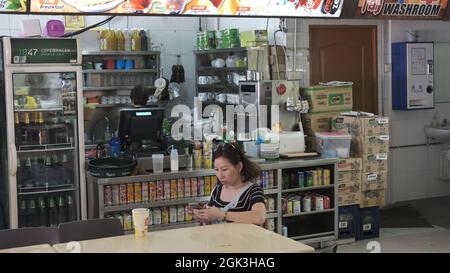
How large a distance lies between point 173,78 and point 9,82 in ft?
13.7

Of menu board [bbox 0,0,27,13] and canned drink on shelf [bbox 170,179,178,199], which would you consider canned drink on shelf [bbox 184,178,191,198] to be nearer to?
canned drink on shelf [bbox 170,179,178,199]

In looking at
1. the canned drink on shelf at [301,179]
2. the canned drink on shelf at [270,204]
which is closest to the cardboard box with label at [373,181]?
the canned drink on shelf at [301,179]

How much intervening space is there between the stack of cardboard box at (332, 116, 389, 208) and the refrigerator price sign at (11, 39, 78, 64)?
10.2ft

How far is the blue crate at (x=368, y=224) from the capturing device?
744cm

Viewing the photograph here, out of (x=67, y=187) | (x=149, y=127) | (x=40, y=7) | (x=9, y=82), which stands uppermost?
(x=40, y=7)

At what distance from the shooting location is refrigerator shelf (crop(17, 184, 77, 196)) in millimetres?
6486

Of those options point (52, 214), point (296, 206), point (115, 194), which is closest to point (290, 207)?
point (296, 206)

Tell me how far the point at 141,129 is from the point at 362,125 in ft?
8.08

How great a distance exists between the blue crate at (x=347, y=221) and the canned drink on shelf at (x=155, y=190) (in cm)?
214

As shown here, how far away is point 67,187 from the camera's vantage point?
261 inches

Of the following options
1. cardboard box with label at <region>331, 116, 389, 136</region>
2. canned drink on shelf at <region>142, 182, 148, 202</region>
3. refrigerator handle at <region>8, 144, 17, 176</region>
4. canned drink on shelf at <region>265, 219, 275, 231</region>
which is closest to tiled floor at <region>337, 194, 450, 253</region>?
canned drink on shelf at <region>265, 219, 275, 231</region>

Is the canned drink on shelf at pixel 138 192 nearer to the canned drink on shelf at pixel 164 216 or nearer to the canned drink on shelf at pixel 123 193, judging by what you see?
the canned drink on shelf at pixel 123 193
